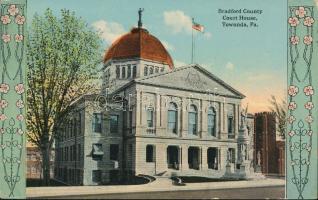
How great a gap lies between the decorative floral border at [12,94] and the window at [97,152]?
0.95 m

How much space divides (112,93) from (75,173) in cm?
121

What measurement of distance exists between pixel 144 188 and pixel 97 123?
110 cm

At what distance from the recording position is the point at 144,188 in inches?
260

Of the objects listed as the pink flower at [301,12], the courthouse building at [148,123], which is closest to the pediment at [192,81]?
the courthouse building at [148,123]

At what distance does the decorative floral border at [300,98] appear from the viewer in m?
6.54

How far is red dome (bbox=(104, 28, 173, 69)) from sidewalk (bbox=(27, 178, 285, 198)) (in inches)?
64.7

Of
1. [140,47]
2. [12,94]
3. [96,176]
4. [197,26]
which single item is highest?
[197,26]

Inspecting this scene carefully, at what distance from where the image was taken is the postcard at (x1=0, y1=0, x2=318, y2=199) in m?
6.52

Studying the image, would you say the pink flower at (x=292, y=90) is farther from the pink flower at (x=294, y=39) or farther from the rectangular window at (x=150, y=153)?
the rectangular window at (x=150, y=153)

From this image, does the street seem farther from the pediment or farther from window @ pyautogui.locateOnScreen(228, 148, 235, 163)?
the pediment

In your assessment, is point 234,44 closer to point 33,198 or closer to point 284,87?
point 284,87

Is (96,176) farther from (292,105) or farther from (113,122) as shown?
(292,105)

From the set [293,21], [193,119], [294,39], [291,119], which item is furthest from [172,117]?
[293,21]

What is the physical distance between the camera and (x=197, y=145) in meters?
6.87
